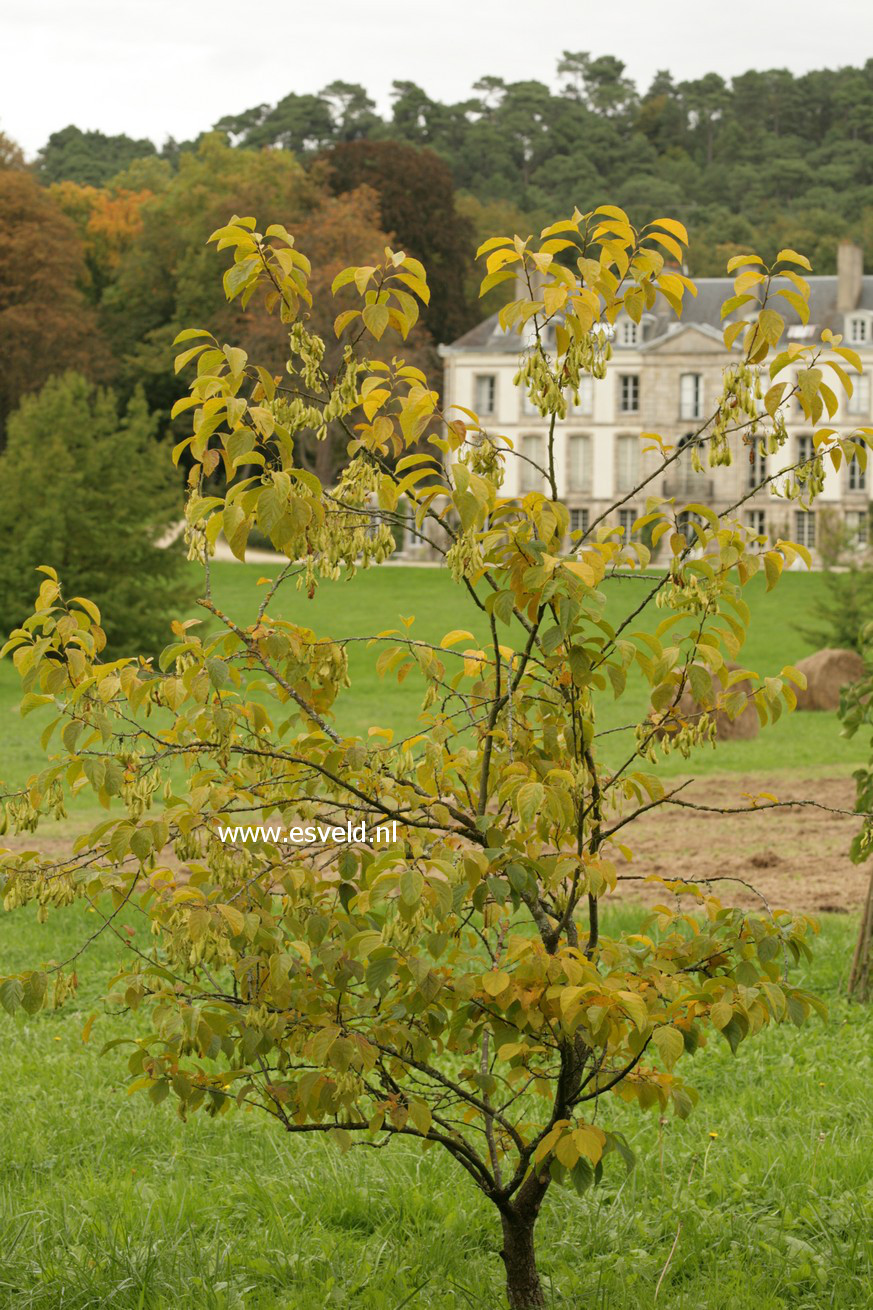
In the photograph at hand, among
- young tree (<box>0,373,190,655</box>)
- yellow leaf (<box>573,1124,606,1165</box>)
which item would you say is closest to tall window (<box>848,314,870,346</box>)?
young tree (<box>0,373,190,655</box>)

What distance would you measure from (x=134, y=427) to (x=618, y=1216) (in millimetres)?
20596

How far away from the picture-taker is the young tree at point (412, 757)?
9.11ft

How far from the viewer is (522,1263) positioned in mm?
3475

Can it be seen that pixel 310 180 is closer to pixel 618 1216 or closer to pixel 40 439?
pixel 40 439

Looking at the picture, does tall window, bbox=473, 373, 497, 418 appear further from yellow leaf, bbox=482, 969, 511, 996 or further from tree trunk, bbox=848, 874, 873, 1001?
yellow leaf, bbox=482, 969, 511, 996

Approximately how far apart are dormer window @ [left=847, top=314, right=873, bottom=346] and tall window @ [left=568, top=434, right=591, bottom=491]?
9.73m

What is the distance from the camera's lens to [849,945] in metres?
7.01

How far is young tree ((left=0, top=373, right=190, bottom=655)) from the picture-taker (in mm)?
22594

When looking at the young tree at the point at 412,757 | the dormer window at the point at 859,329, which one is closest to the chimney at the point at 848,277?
the dormer window at the point at 859,329


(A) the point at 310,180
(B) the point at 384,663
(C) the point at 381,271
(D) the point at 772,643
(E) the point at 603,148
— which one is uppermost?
(E) the point at 603,148

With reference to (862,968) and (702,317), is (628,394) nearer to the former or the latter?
(702,317)

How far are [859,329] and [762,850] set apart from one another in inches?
1663

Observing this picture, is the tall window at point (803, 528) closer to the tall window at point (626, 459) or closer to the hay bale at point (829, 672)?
the tall window at point (626, 459)

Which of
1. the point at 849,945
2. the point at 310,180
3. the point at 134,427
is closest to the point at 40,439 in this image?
the point at 134,427
